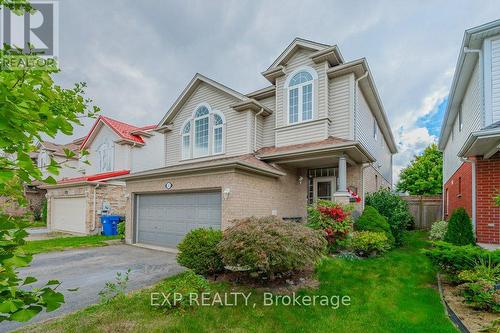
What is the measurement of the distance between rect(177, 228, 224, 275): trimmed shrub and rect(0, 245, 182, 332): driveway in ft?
3.73

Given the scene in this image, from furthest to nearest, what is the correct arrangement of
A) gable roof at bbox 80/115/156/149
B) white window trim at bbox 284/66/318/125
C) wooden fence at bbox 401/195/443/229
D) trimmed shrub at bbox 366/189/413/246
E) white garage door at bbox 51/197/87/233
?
1. gable roof at bbox 80/115/156/149
2. wooden fence at bbox 401/195/443/229
3. white garage door at bbox 51/197/87/233
4. white window trim at bbox 284/66/318/125
5. trimmed shrub at bbox 366/189/413/246

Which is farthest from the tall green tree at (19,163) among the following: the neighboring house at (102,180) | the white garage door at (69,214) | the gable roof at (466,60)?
the white garage door at (69,214)

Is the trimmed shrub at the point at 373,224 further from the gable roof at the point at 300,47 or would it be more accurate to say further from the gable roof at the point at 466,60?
the gable roof at the point at 300,47

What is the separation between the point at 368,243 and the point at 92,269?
8.48 metres

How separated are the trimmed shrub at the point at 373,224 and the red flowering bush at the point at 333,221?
0.69m

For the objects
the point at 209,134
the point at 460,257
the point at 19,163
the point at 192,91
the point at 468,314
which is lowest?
the point at 468,314

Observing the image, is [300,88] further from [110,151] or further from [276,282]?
[110,151]

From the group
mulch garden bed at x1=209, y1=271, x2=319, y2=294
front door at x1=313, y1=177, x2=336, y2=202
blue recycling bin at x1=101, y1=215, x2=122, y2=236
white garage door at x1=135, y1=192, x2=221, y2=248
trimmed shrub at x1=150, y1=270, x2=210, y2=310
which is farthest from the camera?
blue recycling bin at x1=101, y1=215, x2=122, y2=236

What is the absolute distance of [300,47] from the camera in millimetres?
11938

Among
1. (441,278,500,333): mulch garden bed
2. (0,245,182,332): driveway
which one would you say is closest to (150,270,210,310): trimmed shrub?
(0,245,182,332): driveway

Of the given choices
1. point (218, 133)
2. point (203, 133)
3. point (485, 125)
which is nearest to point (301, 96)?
point (218, 133)

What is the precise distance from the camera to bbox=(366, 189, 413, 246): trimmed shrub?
35.3 ft

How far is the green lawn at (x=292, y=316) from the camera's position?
4387 mm

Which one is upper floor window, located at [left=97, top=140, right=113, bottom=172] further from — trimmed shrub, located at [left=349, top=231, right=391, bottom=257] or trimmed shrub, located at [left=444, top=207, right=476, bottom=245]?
trimmed shrub, located at [left=444, top=207, right=476, bottom=245]
